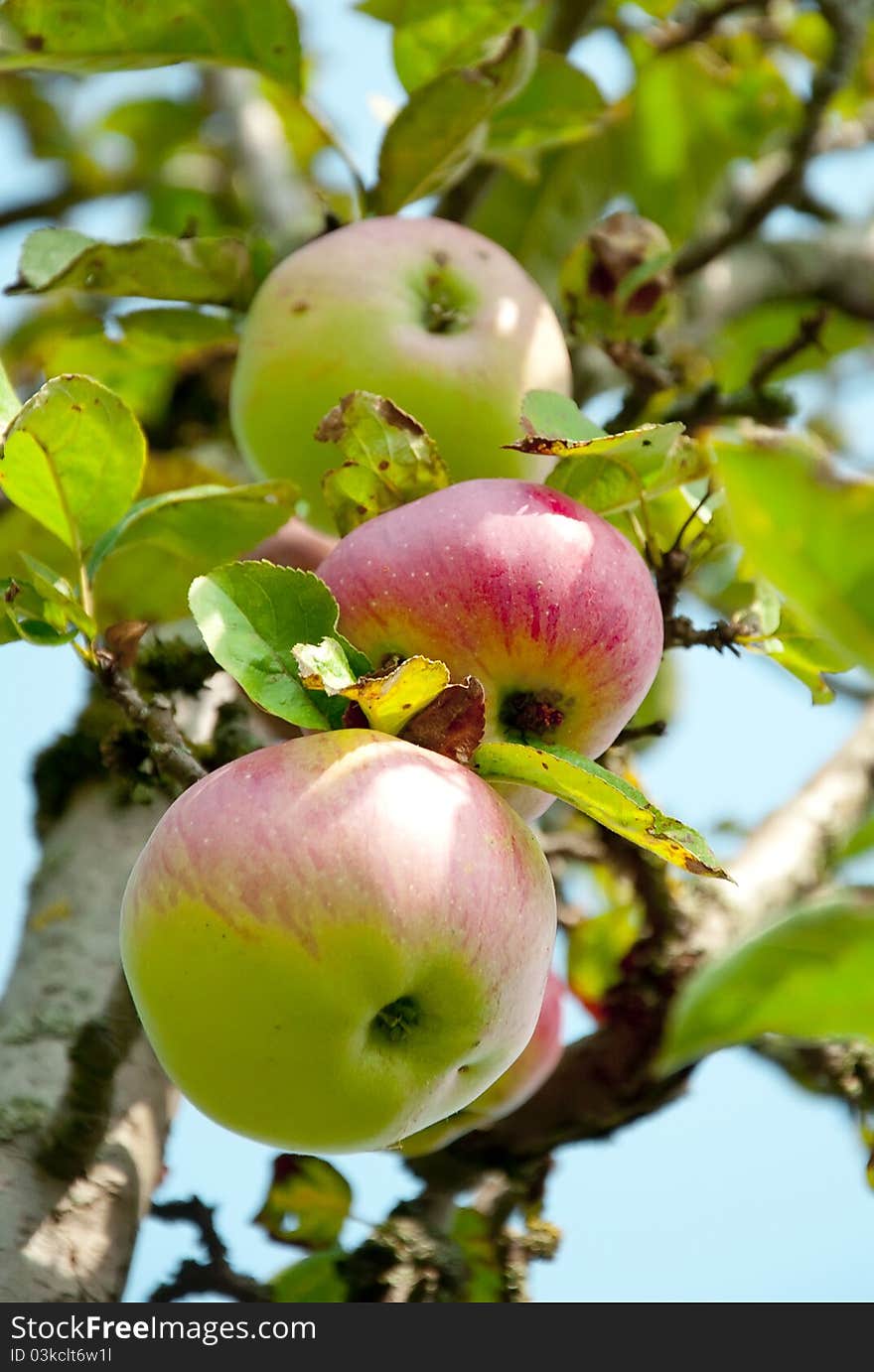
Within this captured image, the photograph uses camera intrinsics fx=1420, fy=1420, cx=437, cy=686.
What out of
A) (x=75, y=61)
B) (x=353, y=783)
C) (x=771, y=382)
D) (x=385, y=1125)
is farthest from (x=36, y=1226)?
(x=771, y=382)

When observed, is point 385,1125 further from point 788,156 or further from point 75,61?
point 788,156

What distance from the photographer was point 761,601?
0.89 meters

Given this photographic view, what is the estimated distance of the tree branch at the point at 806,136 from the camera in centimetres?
161

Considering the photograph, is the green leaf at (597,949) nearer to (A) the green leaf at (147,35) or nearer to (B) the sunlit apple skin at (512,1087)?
(B) the sunlit apple skin at (512,1087)

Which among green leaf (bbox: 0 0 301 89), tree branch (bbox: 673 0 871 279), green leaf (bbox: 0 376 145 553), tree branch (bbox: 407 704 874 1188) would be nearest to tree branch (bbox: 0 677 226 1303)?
green leaf (bbox: 0 376 145 553)

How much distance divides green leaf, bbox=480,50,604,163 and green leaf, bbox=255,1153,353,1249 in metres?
0.93

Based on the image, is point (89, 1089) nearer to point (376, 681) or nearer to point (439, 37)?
point (376, 681)

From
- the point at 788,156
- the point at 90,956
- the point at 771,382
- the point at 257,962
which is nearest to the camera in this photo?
the point at 257,962

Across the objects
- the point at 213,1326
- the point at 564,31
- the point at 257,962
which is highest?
the point at 564,31

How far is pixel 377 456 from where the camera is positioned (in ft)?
2.77

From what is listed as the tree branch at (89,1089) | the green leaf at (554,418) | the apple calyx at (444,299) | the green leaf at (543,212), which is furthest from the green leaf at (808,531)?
the green leaf at (543,212)

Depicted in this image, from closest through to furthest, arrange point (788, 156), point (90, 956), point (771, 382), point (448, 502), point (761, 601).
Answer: point (448, 502), point (761, 601), point (90, 956), point (771, 382), point (788, 156)

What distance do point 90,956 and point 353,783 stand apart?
0.50 metres

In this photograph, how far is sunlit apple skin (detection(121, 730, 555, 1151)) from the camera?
0.63 m
